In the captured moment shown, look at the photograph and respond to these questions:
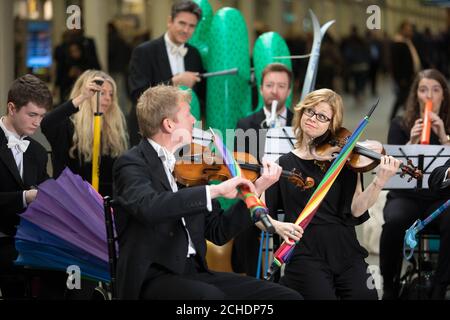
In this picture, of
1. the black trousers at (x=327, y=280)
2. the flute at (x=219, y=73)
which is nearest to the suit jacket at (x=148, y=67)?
the flute at (x=219, y=73)

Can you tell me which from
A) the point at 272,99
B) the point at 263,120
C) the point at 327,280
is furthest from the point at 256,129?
the point at 327,280

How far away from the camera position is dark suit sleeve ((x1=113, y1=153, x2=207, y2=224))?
3.11 meters

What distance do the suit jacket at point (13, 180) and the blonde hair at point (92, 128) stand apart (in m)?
0.56

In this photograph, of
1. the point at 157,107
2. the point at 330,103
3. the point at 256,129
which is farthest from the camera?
the point at 256,129

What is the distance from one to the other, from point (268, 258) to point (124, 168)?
1.84 meters

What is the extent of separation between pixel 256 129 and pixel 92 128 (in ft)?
3.07

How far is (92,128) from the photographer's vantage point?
15.6ft

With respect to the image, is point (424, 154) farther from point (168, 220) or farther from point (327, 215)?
point (168, 220)

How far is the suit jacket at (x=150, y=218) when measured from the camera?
3.12m

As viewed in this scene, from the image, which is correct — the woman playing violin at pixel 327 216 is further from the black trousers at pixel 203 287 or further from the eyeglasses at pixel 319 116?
the black trousers at pixel 203 287

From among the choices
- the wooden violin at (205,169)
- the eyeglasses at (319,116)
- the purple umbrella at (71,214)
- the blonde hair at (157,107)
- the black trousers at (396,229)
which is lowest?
the black trousers at (396,229)

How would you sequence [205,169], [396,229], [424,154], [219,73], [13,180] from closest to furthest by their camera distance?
1. [205,169]
2. [13,180]
3. [424,154]
4. [396,229]
5. [219,73]
